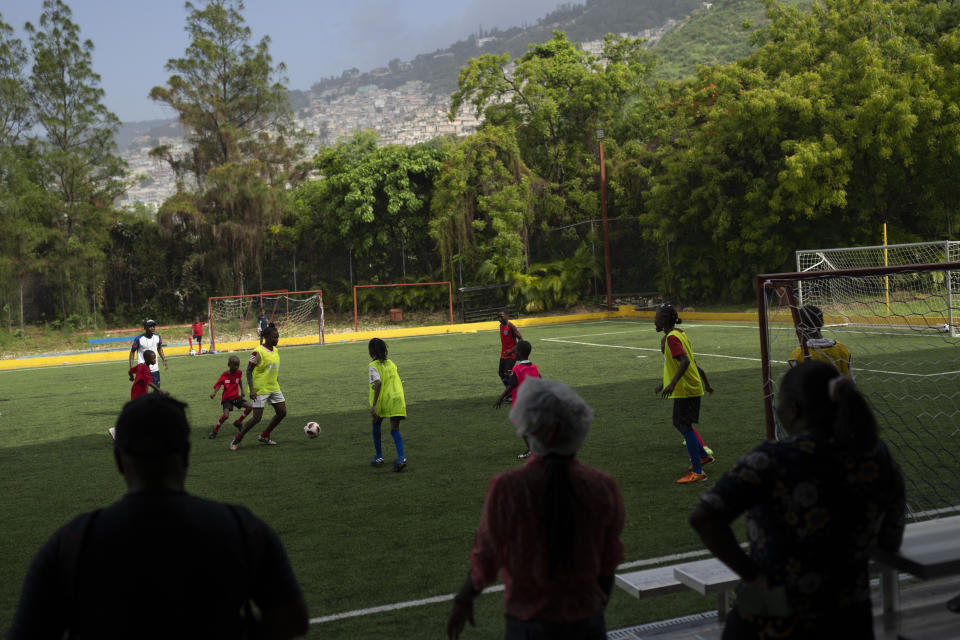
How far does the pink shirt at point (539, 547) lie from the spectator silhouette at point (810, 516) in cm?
31

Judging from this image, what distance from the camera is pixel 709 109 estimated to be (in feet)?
112

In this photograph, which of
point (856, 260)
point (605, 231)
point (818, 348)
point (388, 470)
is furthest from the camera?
point (605, 231)

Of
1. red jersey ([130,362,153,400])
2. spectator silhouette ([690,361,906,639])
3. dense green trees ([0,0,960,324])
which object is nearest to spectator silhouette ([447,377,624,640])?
spectator silhouette ([690,361,906,639])

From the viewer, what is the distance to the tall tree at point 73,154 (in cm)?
3856

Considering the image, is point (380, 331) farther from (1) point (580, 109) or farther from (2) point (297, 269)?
(1) point (580, 109)

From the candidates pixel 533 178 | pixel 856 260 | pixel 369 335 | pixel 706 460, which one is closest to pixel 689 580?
pixel 706 460

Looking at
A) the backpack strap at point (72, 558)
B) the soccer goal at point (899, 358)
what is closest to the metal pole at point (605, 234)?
the soccer goal at point (899, 358)

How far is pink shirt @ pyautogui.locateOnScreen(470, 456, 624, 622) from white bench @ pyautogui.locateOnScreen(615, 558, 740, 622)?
4.69ft

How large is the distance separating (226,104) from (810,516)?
51.0m

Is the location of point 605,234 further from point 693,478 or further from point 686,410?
point 693,478

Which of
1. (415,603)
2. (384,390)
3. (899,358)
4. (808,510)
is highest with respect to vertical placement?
(808,510)

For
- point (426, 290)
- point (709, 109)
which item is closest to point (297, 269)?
point (426, 290)

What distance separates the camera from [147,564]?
2.08m

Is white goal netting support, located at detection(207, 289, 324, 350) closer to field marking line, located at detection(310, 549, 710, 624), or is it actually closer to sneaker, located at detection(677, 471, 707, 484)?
sneaker, located at detection(677, 471, 707, 484)
